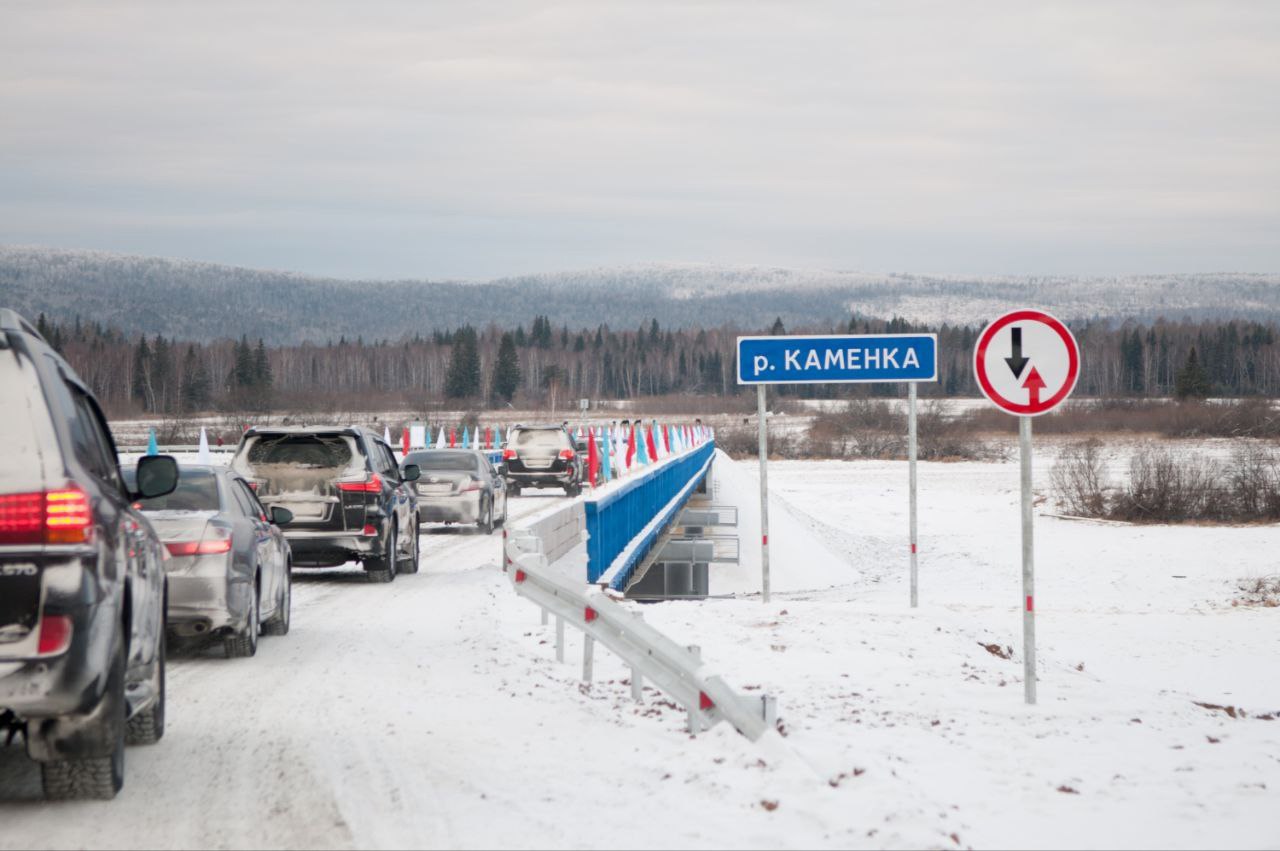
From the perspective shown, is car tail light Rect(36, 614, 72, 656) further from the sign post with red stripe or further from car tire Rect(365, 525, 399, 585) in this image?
car tire Rect(365, 525, 399, 585)

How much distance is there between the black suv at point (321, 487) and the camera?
1662cm

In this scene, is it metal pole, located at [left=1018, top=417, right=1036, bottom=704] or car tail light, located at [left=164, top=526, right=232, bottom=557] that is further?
car tail light, located at [left=164, top=526, right=232, bottom=557]

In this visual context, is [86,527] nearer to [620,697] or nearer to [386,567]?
[620,697]

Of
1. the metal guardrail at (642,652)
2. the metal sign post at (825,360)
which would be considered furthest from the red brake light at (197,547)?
the metal sign post at (825,360)

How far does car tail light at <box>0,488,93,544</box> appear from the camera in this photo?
564cm

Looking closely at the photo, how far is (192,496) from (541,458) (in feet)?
81.4

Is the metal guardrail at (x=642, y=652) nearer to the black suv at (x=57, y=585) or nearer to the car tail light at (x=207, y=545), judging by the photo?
the car tail light at (x=207, y=545)

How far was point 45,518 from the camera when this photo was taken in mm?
5688

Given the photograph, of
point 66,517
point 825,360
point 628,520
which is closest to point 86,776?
point 66,517

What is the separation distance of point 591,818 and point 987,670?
5.76 meters

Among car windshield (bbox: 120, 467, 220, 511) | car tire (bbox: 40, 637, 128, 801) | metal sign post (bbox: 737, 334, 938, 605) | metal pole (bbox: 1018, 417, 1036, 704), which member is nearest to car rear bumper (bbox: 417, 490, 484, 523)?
metal sign post (bbox: 737, 334, 938, 605)

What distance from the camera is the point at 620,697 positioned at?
9.45 meters

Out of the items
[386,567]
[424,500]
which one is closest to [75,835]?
[386,567]

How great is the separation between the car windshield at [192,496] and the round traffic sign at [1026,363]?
5845mm
